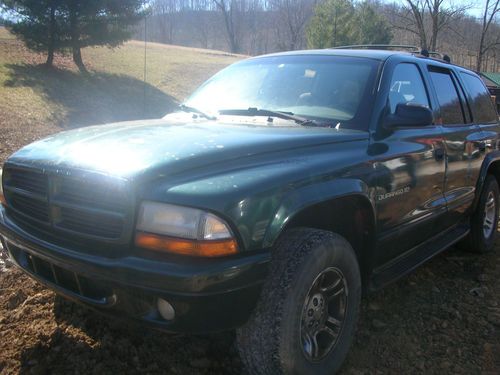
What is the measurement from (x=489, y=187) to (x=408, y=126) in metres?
2.21

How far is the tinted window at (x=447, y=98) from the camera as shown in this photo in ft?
13.1

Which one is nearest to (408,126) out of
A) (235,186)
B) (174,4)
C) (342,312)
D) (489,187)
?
(342,312)

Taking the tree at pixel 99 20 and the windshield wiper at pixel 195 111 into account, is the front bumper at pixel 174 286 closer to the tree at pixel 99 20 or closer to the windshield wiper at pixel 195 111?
the windshield wiper at pixel 195 111

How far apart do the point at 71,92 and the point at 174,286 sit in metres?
14.2

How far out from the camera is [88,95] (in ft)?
49.4

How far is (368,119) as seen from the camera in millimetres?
3094

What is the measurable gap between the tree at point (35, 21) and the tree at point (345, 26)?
16.5m

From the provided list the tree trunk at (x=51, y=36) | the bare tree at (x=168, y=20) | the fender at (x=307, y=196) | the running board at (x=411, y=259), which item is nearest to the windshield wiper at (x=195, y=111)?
the fender at (x=307, y=196)

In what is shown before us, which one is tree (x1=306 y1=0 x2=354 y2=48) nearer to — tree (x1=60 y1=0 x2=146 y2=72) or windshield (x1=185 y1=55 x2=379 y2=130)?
tree (x1=60 y1=0 x2=146 y2=72)

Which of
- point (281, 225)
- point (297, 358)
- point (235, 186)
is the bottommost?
point (297, 358)

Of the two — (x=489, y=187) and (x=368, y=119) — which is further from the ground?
(x=368, y=119)

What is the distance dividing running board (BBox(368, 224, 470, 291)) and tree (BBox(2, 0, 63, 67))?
1422 centimetres

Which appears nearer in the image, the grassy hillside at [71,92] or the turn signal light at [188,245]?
the turn signal light at [188,245]

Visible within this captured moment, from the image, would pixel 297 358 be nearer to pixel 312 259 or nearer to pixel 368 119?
pixel 312 259
